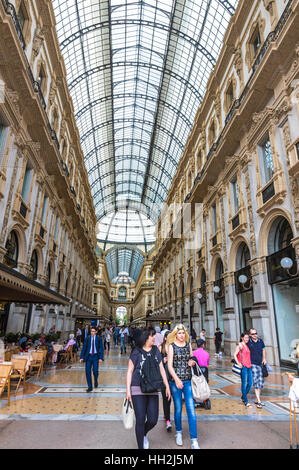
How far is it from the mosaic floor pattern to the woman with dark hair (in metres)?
1.76

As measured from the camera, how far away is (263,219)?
12.4m

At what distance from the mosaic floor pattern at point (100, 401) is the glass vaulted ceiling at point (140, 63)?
21459 mm

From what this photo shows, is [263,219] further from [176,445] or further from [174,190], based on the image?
[174,190]

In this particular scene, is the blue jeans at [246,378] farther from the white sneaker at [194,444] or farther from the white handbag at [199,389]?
the white sneaker at [194,444]

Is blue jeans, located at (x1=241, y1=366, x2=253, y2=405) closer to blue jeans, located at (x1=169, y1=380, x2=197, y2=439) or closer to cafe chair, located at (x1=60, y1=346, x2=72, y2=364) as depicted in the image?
blue jeans, located at (x1=169, y1=380, x2=197, y2=439)

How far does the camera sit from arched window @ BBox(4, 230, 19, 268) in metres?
12.9

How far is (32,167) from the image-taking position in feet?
50.5

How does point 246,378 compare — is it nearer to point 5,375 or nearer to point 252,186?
point 5,375

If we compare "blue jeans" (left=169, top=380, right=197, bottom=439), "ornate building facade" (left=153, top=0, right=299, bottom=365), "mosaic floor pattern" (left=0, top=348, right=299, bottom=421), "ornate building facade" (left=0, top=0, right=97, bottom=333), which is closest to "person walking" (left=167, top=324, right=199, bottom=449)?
"blue jeans" (left=169, top=380, right=197, bottom=439)

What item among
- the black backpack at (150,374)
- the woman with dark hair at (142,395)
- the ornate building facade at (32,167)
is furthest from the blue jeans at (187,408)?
the ornate building facade at (32,167)

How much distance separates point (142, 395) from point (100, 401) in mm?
3211

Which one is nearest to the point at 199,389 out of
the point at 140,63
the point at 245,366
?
the point at 245,366

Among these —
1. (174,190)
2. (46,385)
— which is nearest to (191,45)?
(174,190)

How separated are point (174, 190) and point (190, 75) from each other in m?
12.7
